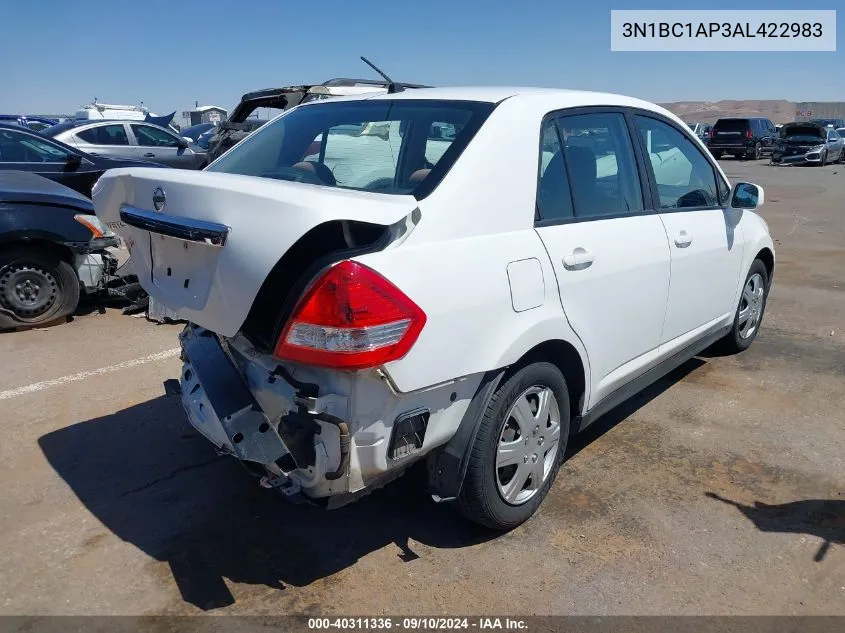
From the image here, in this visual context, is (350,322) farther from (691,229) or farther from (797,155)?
(797,155)

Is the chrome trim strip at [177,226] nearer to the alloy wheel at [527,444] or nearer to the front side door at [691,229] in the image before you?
the alloy wheel at [527,444]

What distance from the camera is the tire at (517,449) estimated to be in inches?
107

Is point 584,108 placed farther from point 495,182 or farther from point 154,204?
point 154,204

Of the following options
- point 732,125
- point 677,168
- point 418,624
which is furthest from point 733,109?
point 418,624

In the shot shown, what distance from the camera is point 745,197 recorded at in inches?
175

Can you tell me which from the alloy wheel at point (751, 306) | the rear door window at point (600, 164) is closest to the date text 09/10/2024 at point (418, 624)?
the rear door window at point (600, 164)

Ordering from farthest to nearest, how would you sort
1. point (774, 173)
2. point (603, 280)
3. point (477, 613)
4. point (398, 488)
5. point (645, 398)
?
point (774, 173)
point (645, 398)
point (398, 488)
point (603, 280)
point (477, 613)

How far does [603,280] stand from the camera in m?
3.16

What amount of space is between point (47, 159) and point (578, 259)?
8163 mm

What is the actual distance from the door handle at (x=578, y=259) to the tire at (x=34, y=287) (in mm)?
4769

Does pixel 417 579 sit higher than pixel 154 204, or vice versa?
pixel 154 204

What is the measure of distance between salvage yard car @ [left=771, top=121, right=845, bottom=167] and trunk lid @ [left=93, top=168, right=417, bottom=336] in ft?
97.3

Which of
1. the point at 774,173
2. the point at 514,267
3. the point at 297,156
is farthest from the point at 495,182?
the point at 774,173

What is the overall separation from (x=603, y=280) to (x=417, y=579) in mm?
1532
